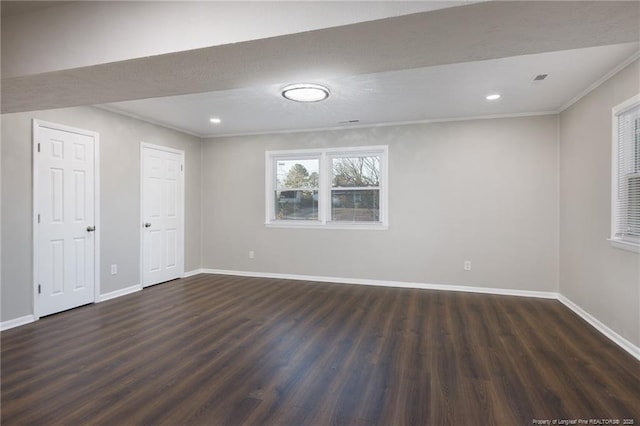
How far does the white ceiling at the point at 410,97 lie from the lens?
9.63ft

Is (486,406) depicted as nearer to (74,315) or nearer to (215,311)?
(215,311)

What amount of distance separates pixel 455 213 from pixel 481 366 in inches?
104

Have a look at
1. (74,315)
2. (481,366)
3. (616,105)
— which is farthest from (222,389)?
(616,105)

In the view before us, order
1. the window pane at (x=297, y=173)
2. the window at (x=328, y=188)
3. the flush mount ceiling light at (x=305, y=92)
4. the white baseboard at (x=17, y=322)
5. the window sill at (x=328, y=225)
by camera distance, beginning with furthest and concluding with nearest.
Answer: the window pane at (x=297, y=173), the window at (x=328, y=188), the window sill at (x=328, y=225), the flush mount ceiling light at (x=305, y=92), the white baseboard at (x=17, y=322)

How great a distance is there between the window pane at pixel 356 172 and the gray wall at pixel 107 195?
8.44 feet

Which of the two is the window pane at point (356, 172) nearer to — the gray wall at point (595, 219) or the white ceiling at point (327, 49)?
the white ceiling at point (327, 49)

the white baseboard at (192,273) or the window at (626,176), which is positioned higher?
the window at (626,176)

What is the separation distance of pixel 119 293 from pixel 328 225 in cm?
316

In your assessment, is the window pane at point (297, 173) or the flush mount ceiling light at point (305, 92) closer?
the flush mount ceiling light at point (305, 92)

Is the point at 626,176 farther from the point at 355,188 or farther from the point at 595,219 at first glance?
Answer: the point at 355,188

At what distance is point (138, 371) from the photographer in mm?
2492

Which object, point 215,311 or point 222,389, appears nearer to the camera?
point 222,389

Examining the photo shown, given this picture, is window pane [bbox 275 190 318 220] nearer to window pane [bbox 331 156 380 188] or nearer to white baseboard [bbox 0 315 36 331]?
window pane [bbox 331 156 380 188]

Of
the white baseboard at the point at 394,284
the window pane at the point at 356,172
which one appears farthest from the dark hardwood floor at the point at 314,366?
the window pane at the point at 356,172
